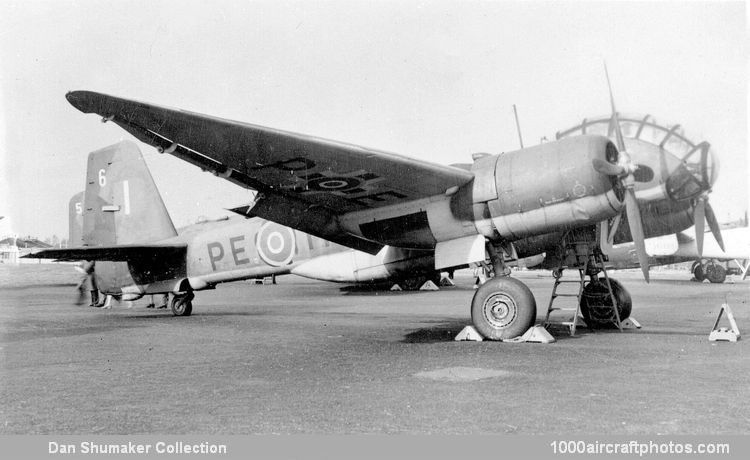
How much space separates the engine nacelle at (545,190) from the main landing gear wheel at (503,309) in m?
0.71

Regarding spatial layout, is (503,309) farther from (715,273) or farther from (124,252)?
(715,273)

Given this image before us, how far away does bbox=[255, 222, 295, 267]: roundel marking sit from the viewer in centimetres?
1437

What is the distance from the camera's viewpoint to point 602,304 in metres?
10.0

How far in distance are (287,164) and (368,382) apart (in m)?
3.61

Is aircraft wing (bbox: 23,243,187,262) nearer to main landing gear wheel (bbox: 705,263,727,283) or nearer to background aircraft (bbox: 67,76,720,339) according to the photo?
background aircraft (bbox: 67,76,720,339)

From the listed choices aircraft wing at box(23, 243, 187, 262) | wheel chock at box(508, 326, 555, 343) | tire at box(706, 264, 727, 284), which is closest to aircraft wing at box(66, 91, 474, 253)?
wheel chock at box(508, 326, 555, 343)

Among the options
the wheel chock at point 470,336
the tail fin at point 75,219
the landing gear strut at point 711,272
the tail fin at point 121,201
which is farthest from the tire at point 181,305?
the landing gear strut at point 711,272

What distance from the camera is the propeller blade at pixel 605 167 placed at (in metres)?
7.55

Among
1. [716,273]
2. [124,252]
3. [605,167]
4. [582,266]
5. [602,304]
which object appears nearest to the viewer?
[605,167]

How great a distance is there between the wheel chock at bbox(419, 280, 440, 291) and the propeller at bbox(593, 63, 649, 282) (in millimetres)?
17271

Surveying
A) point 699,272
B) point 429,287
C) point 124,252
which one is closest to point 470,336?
point 124,252

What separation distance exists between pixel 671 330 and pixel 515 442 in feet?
23.4

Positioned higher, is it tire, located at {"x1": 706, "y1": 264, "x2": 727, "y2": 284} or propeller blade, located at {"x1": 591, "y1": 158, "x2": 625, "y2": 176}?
propeller blade, located at {"x1": 591, "y1": 158, "x2": 625, "y2": 176}

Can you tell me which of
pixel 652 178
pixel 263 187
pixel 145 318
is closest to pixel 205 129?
pixel 263 187
